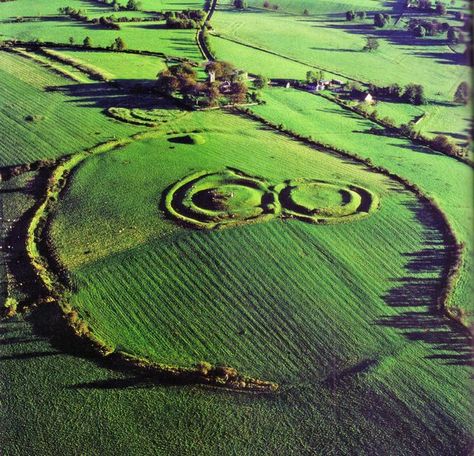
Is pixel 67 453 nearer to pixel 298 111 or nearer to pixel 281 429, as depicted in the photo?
pixel 281 429

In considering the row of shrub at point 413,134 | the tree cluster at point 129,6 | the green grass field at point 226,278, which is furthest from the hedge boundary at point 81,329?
the tree cluster at point 129,6

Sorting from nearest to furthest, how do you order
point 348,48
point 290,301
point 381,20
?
1. point 290,301
2. point 348,48
3. point 381,20

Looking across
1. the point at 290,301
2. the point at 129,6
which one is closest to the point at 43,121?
the point at 290,301

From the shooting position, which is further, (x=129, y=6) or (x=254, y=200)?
(x=129, y=6)

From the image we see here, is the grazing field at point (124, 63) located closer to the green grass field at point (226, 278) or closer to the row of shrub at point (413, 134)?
the green grass field at point (226, 278)

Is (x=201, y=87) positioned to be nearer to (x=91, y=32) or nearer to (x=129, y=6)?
(x=91, y=32)

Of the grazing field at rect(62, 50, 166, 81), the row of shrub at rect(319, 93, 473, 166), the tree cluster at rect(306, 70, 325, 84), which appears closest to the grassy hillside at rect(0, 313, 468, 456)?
the row of shrub at rect(319, 93, 473, 166)

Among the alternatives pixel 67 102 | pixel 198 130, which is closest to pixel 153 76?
pixel 67 102
